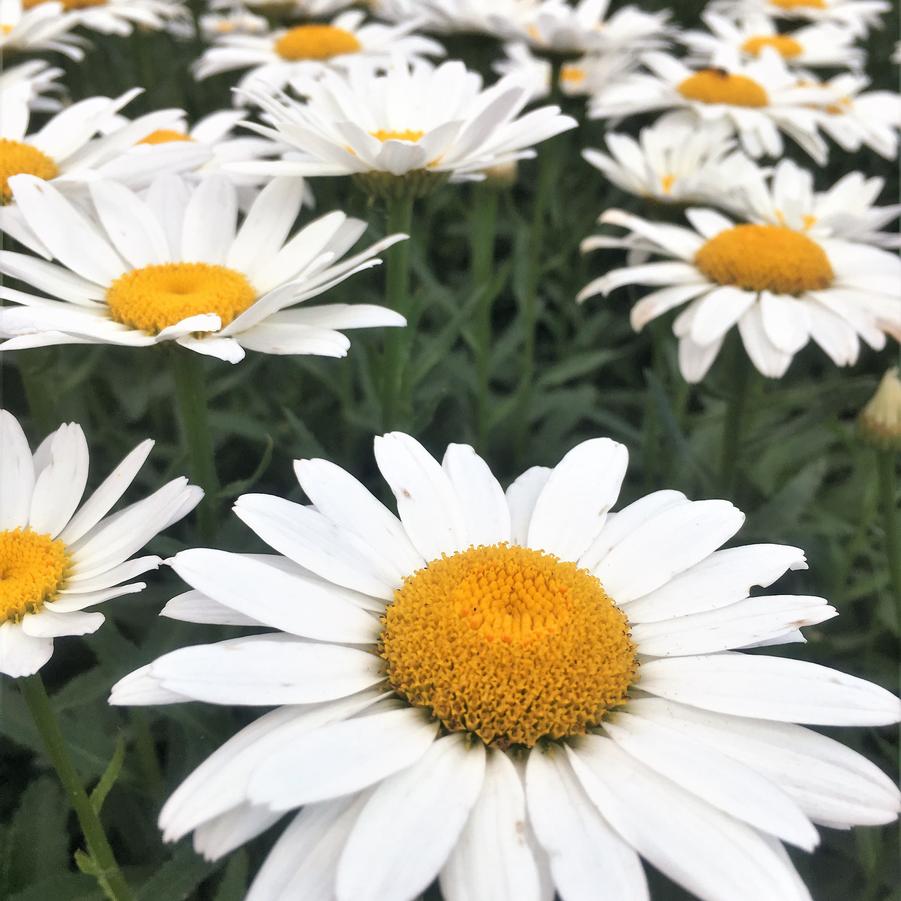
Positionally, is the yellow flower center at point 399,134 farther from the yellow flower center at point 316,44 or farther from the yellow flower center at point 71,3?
the yellow flower center at point 71,3

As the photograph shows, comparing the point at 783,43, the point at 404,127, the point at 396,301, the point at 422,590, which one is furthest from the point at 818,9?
the point at 422,590

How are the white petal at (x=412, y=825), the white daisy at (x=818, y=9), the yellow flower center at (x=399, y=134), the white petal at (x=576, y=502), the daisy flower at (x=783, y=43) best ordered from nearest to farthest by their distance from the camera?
the white petal at (x=412, y=825)
the white petal at (x=576, y=502)
the yellow flower center at (x=399, y=134)
the daisy flower at (x=783, y=43)
the white daisy at (x=818, y=9)

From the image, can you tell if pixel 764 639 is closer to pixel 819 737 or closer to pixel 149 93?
pixel 819 737

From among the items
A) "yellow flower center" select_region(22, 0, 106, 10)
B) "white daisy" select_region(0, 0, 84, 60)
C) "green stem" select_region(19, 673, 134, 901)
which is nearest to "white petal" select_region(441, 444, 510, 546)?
"green stem" select_region(19, 673, 134, 901)

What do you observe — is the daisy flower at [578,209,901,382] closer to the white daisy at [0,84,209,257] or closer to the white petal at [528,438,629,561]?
the white petal at [528,438,629,561]

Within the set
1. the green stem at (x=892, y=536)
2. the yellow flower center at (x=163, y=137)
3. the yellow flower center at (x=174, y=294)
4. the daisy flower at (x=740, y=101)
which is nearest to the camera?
the yellow flower center at (x=174, y=294)

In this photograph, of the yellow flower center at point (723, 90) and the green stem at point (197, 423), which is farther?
the yellow flower center at point (723, 90)

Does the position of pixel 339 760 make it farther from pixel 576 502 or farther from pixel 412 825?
pixel 576 502

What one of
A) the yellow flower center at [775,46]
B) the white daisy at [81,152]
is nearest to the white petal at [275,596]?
Result: the white daisy at [81,152]
